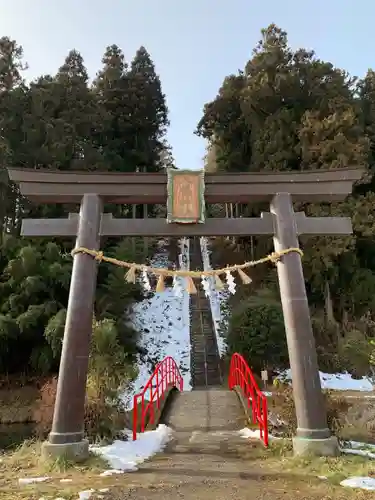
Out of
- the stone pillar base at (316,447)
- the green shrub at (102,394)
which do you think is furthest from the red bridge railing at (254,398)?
the green shrub at (102,394)

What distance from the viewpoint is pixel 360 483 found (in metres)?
4.55

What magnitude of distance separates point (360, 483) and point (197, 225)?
162 inches

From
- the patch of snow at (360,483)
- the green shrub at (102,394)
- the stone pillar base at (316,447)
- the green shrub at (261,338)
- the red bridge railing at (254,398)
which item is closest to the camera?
the patch of snow at (360,483)

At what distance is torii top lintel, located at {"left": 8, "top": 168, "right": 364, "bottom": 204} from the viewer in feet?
23.1

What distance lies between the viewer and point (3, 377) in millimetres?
14969

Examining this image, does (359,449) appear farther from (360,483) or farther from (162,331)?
(162,331)

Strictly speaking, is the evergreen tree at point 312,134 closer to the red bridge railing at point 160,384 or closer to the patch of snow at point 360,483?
the red bridge railing at point 160,384

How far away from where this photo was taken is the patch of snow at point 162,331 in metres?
16.3

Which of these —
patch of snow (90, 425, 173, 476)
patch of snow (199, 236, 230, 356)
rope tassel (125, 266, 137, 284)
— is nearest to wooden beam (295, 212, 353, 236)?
rope tassel (125, 266, 137, 284)

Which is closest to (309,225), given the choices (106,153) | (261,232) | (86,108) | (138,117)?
(261,232)

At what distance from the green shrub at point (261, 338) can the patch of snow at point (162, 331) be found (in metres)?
2.50

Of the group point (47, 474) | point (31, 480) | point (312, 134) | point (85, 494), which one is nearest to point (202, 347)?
point (312, 134)

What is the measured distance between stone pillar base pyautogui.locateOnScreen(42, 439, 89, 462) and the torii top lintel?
3695 mm

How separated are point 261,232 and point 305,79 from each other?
53.9 ft
